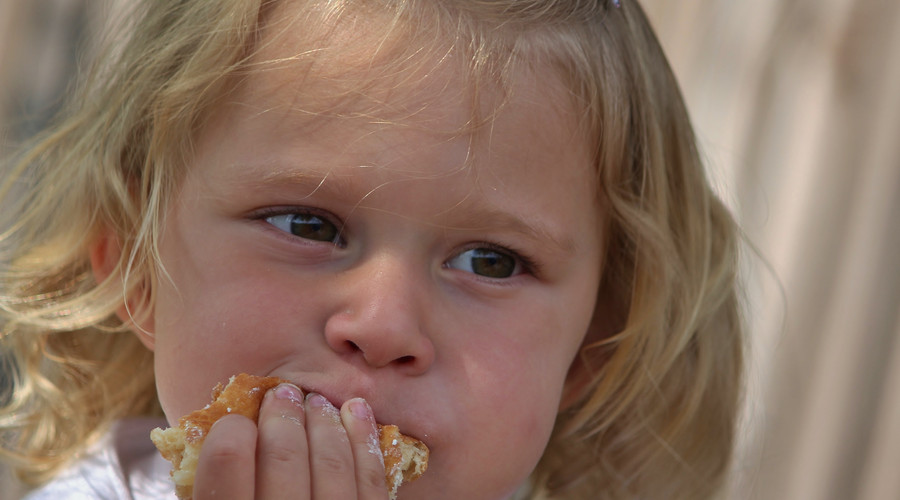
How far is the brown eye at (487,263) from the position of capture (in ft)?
3.87

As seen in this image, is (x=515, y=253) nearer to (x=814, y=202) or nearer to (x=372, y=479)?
(x=372, y=479)

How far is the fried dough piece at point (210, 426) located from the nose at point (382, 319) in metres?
0.08

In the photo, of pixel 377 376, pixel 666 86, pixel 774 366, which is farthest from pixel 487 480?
pixel 774 366

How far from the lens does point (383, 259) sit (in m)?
1.07

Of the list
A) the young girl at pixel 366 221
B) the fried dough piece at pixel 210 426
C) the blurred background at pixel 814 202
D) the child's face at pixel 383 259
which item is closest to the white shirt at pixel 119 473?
the young girl at pixel 366 221

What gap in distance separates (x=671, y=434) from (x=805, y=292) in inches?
42.3

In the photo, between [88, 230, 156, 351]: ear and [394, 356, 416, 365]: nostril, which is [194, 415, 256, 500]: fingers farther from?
[88, 230, 156, 351]: ear

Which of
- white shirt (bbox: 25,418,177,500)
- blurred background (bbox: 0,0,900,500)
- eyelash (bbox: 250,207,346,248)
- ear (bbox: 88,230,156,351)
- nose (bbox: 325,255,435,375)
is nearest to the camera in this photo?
nose (bbox: 325,255,435,375)

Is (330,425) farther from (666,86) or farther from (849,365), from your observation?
(849,365)

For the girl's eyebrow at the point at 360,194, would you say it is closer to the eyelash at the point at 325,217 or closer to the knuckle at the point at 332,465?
the eyelash at the point at 325,217

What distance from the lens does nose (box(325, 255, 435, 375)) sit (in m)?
1.01

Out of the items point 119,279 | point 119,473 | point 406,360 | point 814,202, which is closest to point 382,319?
point 406,360

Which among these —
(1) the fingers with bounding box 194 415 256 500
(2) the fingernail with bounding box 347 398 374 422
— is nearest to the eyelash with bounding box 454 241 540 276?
(2) the fingernail with bounding box 347 398 374 422

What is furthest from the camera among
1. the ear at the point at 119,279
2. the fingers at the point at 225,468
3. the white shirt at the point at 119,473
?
the white shirt at the point at 119,473
